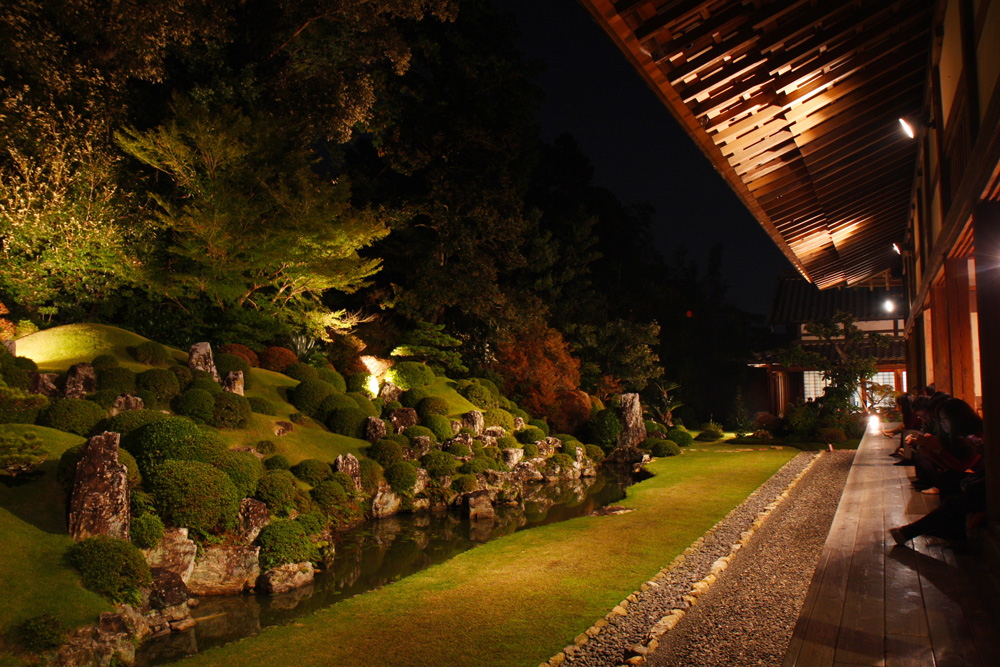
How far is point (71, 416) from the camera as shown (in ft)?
25.9

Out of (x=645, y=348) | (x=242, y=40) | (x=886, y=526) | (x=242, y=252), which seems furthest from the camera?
(x=645, y=348)

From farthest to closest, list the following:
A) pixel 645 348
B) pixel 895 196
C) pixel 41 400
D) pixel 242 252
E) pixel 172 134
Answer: pixel 645 348, pixel 242 252, pixel 172 134, pixel 895 196, pixel 41 400

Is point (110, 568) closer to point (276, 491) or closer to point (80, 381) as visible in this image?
point (276, 491)

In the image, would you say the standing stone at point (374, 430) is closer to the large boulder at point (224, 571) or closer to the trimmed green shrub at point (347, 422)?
the trimmed green shrub at point (347, 422)

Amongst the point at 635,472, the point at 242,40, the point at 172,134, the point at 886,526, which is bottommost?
the point at 635,472

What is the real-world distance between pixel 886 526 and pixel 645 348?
19.3m

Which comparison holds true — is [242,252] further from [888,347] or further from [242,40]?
[888,347]

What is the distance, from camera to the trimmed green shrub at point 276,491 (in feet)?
27.0

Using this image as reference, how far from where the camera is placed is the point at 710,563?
633 cm

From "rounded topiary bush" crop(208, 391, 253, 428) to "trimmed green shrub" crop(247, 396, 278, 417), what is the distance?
87cm

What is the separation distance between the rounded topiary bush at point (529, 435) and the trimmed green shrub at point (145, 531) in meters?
10.5

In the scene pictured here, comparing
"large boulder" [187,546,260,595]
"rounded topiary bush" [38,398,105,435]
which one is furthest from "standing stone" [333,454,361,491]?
"rounded topiary bush" [38,398,105,435]

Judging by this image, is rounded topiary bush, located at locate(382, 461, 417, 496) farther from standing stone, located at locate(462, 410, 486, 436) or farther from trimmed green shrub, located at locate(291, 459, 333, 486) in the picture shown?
standing stone, located at locate(462, 410, 486, 436)

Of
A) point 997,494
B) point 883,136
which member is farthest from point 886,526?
point 883,136
